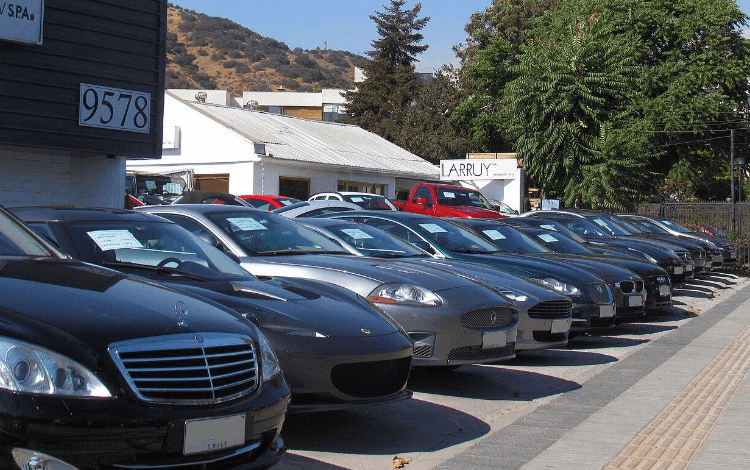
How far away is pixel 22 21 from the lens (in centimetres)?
1194

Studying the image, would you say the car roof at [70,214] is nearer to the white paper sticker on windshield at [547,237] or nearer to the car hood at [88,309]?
the car hood at [88,309]

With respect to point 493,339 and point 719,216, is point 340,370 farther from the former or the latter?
point 719,216

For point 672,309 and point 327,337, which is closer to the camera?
point 327,337

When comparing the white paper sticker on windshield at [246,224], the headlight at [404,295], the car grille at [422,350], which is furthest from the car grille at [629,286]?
the white paper sticker on windshield at [246,224]

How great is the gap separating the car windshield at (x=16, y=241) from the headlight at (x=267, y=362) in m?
1.40

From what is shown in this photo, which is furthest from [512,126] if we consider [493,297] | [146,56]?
[493,297]

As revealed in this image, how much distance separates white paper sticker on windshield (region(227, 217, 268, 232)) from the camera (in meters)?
8.13

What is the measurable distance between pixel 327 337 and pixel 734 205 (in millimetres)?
28445

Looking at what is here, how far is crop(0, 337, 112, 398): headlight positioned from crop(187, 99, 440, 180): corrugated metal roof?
28.1m

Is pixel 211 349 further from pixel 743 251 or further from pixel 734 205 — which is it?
pixel 734 205

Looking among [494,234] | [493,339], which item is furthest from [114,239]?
[494,234]

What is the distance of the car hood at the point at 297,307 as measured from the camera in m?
5.78

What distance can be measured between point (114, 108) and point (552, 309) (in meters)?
7.18

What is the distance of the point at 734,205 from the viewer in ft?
103
